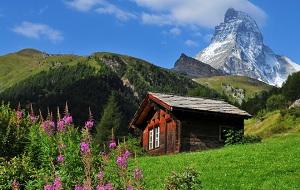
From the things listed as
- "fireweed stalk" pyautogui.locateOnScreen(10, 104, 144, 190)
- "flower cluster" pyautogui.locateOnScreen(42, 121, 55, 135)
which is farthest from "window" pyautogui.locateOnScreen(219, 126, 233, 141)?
"flower cluster" pyautogui.locateOnScreen(42, 121, 55, 135)

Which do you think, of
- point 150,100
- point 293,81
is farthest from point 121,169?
point 293,81

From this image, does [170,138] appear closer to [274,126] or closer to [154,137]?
[154,137]

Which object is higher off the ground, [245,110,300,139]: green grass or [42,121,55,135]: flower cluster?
[245,110,300,139]: green grass

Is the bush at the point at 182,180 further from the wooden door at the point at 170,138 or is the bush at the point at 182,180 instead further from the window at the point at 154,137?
the window at the point at 154,137

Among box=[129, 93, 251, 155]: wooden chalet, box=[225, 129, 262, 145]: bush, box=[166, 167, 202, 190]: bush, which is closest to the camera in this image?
box=[166, 167, 202, 190]: bush

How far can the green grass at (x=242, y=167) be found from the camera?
70.7 feet

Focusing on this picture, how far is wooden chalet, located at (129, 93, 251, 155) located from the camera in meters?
40.7

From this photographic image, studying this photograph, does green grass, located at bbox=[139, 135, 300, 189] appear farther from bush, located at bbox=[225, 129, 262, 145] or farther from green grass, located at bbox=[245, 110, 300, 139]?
green grass, located at bbox=[245, 110, 300, 139]

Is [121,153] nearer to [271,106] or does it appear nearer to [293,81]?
[271,106]

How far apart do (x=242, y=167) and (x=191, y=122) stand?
1626 centimetres

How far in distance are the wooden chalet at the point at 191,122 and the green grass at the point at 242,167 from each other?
929 cm

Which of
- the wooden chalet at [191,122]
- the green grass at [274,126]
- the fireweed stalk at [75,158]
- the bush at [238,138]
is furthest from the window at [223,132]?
the fireweed stalk at [75,158]

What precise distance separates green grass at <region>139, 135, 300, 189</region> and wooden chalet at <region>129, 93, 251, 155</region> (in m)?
9.29

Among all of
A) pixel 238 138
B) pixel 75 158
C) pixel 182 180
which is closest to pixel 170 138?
pixel 238 138
